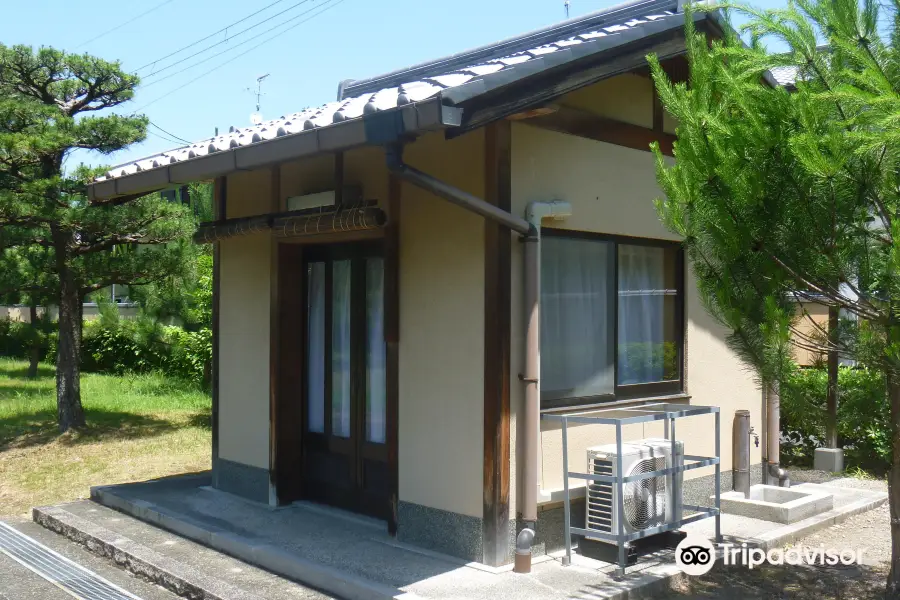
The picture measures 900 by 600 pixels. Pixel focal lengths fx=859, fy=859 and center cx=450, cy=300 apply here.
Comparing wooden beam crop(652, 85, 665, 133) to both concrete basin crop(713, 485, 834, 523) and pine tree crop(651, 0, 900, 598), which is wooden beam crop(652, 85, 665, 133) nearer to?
pine tree crop(651, 0, 900, 598)

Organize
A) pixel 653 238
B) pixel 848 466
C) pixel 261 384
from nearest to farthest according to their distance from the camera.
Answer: pixel 653 238 → pixel 261 384 → pixel 848 466

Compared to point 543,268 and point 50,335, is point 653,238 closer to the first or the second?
point 543,268

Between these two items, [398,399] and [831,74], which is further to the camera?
[398,399]

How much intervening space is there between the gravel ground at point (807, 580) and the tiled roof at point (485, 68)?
3.30 metres

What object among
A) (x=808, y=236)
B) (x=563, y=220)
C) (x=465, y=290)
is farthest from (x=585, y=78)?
(x=808, y=236)

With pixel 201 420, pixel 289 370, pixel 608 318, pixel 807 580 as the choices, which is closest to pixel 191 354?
pixel 201 420

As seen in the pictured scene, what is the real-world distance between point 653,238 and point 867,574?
2780 millimetres

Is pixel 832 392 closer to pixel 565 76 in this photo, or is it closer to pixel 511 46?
pixel 565 76

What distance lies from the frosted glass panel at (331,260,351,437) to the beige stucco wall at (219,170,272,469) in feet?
2.09

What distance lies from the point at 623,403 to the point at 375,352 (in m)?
1.95

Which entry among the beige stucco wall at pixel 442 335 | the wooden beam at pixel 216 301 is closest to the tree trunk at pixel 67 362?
the wooden beam at pixel 216 301

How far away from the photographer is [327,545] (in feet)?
19.8

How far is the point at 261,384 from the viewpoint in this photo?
744cm

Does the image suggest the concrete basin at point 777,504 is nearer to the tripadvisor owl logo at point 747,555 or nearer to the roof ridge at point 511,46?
the tripadvisor owl logo at point 747,555
